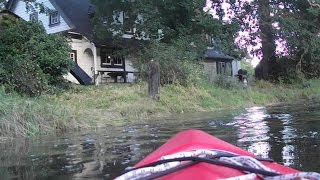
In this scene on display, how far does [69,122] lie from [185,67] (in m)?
8.50

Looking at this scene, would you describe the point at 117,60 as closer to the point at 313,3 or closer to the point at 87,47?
the point at 87,47

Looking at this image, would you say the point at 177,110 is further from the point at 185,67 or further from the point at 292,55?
the point at 292,55

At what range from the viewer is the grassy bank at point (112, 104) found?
8.68m

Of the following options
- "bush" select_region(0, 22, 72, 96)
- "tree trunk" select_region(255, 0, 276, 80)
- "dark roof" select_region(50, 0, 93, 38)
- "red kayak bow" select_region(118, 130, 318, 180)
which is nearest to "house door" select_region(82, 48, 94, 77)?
"dark roof" select_region(50, 0, 93, 38)

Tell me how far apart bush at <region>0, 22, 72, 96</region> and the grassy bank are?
0.93 meters

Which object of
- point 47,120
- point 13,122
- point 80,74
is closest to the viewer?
point 13,122

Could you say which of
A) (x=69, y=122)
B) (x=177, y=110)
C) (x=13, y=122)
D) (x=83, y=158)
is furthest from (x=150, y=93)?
(x=83, y=158)

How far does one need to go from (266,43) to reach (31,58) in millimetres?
15562

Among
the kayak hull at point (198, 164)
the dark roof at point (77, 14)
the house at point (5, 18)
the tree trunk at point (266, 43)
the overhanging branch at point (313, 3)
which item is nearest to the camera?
the kayak hull at point (198, 164)

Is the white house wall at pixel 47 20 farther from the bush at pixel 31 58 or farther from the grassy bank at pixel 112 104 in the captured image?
the grassy bank at pixel 112 104

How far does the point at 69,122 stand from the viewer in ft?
30.8

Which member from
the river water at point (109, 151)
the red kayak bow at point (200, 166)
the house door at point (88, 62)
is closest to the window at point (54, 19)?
the house door at point (88, 62)

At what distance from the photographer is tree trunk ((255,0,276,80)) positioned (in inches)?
1005

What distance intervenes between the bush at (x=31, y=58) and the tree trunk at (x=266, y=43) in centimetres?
1194
